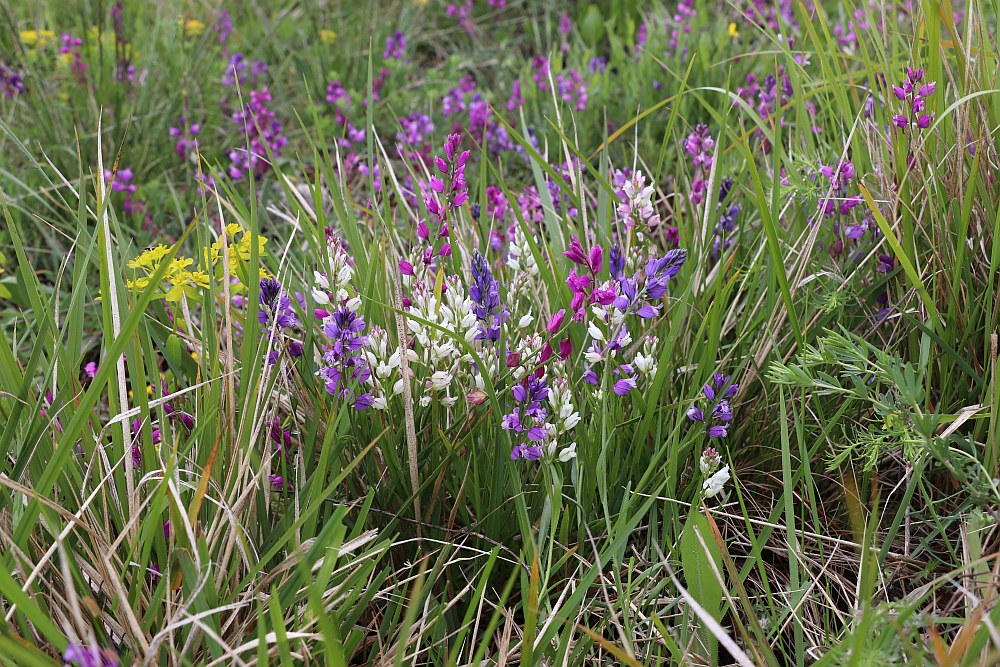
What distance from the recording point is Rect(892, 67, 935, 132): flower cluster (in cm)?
184

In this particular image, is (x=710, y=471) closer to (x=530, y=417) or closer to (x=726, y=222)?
(x=530, y=417)

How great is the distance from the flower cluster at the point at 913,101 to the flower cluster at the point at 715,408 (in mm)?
694

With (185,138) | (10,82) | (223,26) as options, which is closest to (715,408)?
(185,138)

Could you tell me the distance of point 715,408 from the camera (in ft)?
5.35

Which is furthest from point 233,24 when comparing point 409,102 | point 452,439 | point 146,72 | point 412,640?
point 412,640

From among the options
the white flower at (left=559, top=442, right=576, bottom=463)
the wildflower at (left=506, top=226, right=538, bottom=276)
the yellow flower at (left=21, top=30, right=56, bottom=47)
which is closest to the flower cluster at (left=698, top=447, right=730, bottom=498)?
the white flower at (left=559, top=442, right=576, bottom=463)

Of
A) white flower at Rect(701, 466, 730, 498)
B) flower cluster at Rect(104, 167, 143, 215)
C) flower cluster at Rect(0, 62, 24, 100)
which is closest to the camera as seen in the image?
white flower at Rect(701, 466, 730, 498)

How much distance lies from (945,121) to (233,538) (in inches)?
67.5

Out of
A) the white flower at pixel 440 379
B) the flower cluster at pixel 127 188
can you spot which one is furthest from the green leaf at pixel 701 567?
the flower cluster at pixel 127 188

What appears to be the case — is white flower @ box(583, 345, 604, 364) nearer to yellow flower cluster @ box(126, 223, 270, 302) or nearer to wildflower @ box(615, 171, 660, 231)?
wildflower @ box(615, 171, 660, 231)

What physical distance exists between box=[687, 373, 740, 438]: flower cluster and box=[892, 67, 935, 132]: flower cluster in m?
0.69

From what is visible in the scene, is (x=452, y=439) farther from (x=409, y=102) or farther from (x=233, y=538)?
(x=409, y=102)

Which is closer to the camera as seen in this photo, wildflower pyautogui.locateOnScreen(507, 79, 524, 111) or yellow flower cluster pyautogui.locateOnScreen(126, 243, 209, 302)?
yellow flower cluster pyautogui.locateOnScreen(126, 243, 209, 302)

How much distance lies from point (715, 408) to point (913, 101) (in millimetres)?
799
